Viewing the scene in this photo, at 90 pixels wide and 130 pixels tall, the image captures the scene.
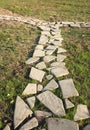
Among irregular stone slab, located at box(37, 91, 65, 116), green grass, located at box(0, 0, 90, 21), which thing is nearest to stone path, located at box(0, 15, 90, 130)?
irregular stone slab, located at box(37, 91, 65, 116)

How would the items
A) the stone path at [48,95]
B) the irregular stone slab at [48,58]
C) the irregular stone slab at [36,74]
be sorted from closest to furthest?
the stone path at [48,95] → the irregular stone slab at [36,74] → the irregular stone slab at [48,58]

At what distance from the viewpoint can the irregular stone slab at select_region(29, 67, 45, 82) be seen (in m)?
4.71

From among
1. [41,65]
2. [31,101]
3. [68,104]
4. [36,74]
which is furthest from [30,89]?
[41,65]

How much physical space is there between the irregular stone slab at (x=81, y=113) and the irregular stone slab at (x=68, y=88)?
0.32 m

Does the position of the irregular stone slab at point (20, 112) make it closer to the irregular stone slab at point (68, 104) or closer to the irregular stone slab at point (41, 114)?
the irregular stone slab at point (41, 114)

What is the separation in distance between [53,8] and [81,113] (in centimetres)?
794

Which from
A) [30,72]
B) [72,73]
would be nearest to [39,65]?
[30,72]

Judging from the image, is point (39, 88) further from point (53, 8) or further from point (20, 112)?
point (53, 8)

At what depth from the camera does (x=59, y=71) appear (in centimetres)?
497

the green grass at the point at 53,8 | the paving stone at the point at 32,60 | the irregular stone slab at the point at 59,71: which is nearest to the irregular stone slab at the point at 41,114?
the irregular stone slab at the point at 59,71

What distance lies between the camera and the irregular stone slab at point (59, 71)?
4859mm

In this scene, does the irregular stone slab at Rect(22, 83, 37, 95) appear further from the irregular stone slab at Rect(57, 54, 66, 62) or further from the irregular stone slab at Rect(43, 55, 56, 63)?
the irregular stone slab at Rect(57, 54, 66, 62)

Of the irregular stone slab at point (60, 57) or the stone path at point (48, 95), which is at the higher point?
the irregular stone slab at point (60, 57)

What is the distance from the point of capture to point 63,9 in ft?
35.0
